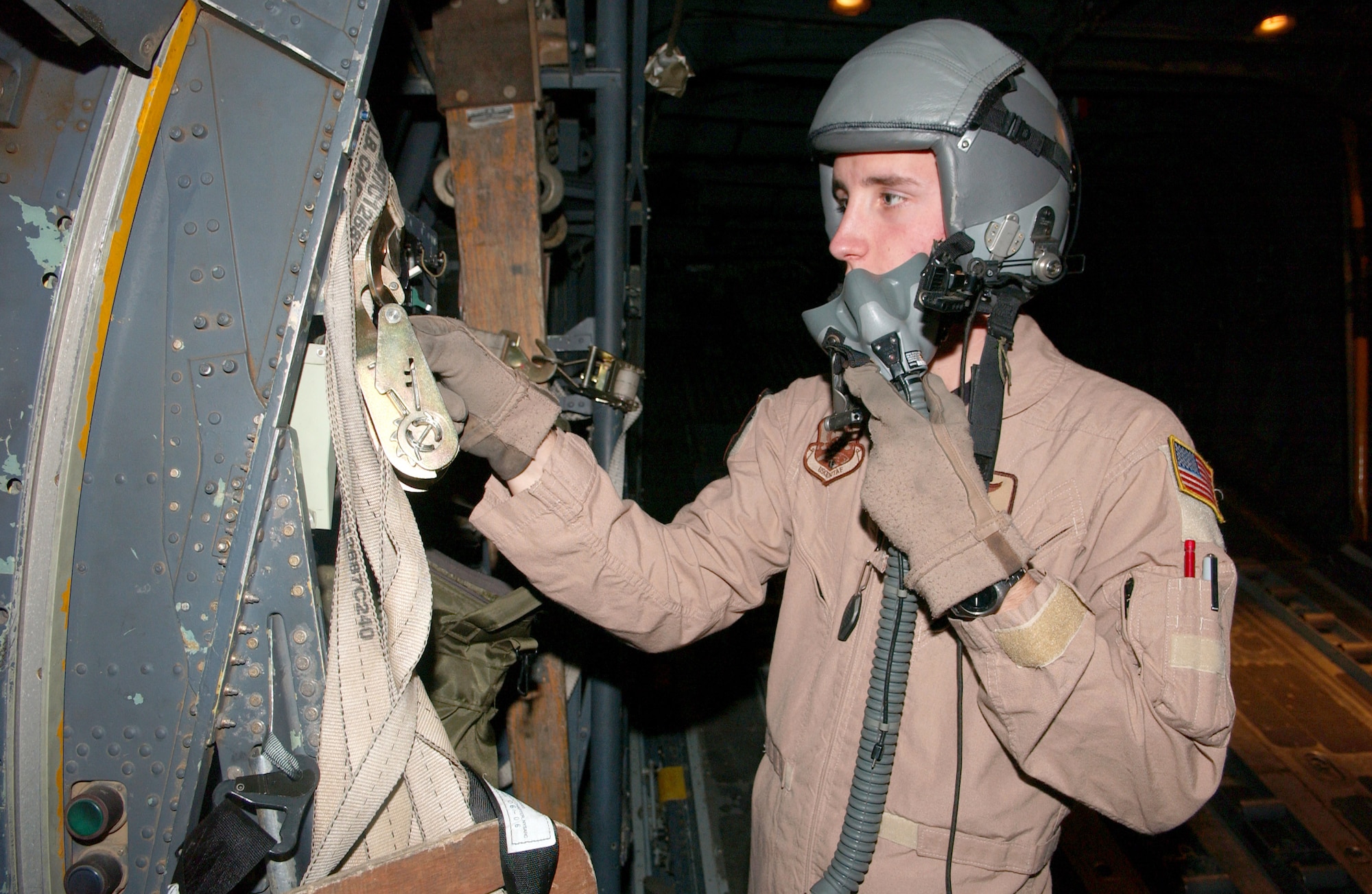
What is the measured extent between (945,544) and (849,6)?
5014mm

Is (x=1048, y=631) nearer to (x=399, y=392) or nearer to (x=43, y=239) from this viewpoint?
(x=399, y=392)

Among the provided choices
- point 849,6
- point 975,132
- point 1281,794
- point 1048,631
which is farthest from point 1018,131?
point 849,6

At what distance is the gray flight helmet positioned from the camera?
4.78ft

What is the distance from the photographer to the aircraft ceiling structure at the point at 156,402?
1.19 m

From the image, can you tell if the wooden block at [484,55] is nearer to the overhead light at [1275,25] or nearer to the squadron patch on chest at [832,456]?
the squadron patch on chest at [832,456]

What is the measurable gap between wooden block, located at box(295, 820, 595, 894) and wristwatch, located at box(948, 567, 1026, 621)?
0.74 metres

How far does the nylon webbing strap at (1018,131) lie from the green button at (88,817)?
6.33ft

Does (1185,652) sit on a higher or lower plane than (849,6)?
lower

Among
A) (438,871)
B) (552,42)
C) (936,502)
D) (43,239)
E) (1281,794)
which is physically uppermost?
(552,42)

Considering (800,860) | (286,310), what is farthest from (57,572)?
(800,860)

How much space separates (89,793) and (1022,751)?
153 centimetres

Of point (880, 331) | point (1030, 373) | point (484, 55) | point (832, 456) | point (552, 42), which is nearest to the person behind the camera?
point (880, 331)

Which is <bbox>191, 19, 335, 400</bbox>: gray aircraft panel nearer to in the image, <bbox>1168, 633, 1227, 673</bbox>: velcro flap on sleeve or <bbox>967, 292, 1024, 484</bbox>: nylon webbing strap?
<bbox>967, 292, 1024, 484</bbox>: nylon webbing strap

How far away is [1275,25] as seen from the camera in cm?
499
